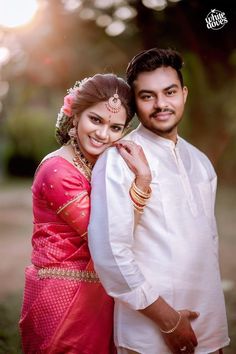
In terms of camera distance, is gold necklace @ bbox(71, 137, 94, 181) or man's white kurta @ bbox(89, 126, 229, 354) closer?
man's white kurta @ bbox(89, 126, 229, 354)

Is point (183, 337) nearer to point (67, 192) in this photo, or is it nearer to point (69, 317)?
point (69, 317)

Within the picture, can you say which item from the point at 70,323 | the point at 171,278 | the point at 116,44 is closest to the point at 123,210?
the point at 171,278

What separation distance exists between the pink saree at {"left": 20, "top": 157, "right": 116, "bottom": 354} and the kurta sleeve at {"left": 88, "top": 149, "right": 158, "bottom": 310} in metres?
0.10

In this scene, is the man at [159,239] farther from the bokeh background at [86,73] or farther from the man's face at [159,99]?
the bokeh background at [86,73]

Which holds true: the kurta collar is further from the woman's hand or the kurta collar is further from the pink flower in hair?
the pink flower in hair

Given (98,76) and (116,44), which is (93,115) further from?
(116,44)

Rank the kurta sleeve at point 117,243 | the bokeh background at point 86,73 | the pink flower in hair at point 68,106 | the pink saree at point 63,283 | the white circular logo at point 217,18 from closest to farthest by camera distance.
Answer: the kurta sleeve at point 117,243 → the pink saree at point 63,283 → the pink flower in hair at point 68,106 → the white circular logo at point 217,18 → the bokeh background at point 86,73

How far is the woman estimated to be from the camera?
1.46m

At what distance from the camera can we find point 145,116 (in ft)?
4.93

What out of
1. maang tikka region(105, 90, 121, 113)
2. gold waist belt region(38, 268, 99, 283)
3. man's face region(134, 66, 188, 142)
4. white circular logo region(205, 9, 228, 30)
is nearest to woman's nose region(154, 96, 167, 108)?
man's face region(134, 66, 188, 142)

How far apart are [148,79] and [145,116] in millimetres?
106

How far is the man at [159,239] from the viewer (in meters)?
1.34

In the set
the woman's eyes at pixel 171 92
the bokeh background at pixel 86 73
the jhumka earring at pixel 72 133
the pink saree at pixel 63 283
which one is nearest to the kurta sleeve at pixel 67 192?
the pink saree at pixel 63 283

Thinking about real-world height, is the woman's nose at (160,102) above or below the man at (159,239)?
above
